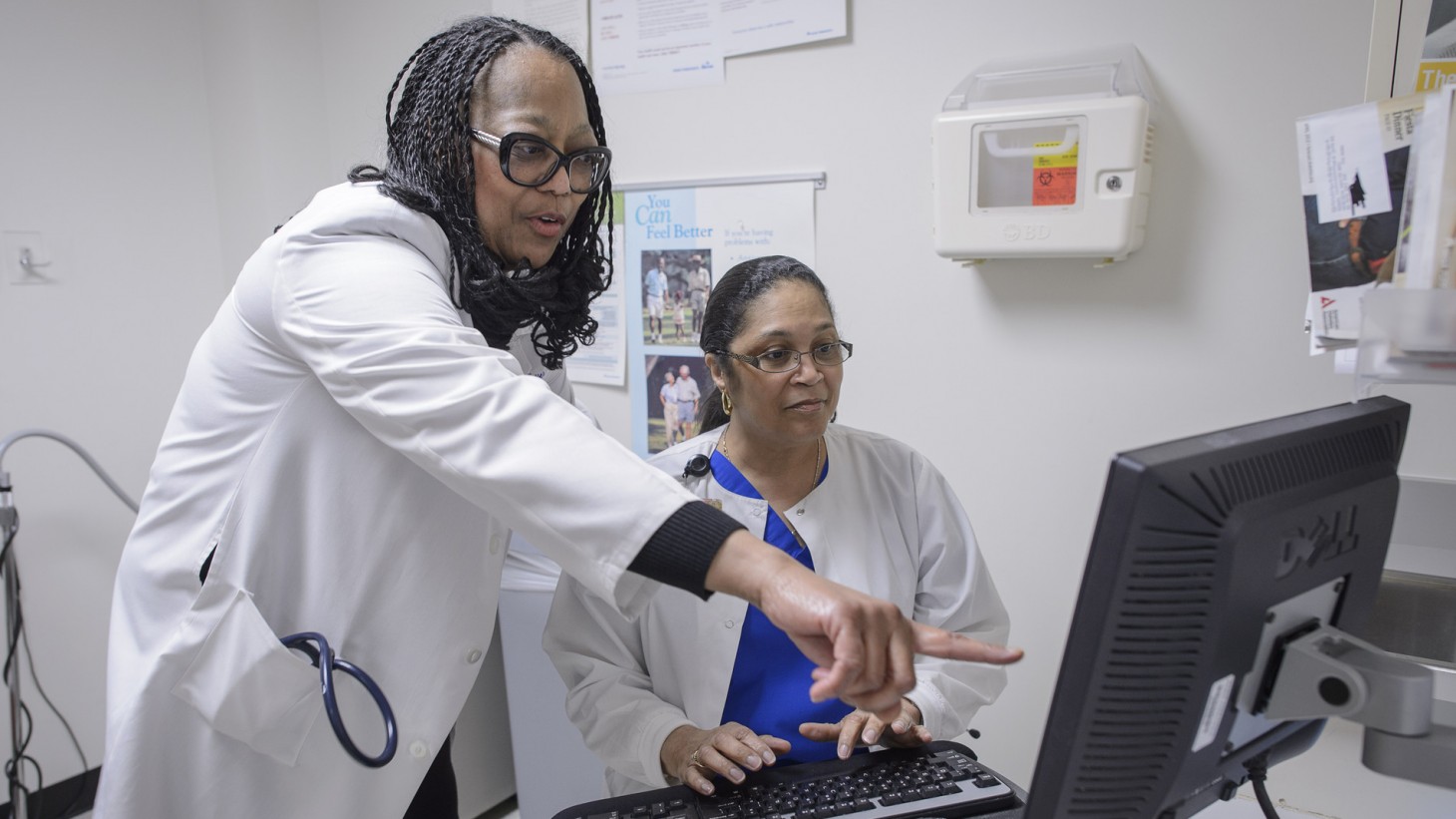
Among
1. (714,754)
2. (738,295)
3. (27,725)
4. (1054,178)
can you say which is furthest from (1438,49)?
(27,725)

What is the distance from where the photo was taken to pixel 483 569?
105 centimetres

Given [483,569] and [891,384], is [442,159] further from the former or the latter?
[891,384]

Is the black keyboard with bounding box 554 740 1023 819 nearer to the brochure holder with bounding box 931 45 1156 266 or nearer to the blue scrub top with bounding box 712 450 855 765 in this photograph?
the blue scrub top with bounding box 712 450 855 765

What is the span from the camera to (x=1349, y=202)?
0.89 meters

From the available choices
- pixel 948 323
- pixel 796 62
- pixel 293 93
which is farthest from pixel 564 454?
pixel 293 93

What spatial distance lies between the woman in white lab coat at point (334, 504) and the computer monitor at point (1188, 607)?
0.56 metres

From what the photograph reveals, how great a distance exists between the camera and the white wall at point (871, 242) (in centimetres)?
148

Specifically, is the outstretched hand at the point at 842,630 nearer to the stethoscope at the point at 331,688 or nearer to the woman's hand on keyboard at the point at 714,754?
the woman's hand on keyboard at the point at 714,754

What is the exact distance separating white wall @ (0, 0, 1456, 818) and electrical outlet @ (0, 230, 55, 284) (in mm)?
20

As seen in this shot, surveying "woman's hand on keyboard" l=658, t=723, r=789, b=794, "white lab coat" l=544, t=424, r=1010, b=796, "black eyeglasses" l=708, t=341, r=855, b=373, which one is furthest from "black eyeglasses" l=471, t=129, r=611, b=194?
"woman's hand on keyboard" l=658, t=723, r=789, b=794

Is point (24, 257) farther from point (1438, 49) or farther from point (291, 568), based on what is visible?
point (1438, 49)

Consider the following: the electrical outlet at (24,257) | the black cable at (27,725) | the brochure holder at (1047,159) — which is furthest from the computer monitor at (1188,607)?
the electrical outlet at (24,257)

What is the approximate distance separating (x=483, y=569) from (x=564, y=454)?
1.34 ft

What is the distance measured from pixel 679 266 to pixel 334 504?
3.92 feet
